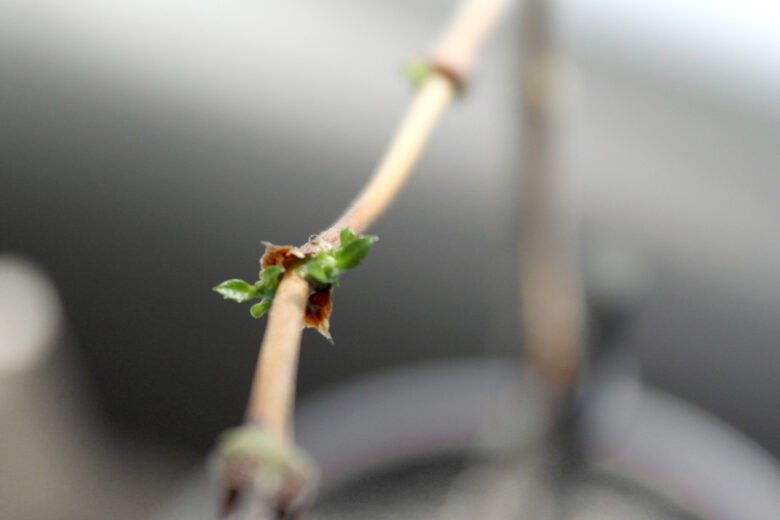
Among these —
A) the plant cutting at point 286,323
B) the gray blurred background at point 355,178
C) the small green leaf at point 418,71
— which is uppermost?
the gray blurred background at point 355,178

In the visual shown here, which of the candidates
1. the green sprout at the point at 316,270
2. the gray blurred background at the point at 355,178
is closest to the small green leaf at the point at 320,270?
the green sprout at the point at 316,270

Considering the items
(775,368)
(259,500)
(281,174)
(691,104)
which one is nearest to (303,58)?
(281,174)

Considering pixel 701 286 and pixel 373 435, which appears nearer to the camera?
pixel 373 435

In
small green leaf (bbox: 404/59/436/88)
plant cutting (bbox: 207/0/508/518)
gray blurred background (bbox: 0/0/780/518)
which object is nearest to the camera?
plant cutting (bbox: 207/0/508/518)

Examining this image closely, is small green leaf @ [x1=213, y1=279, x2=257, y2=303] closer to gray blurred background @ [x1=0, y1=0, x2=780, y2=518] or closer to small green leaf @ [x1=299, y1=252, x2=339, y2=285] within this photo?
small green leaf @ [x1=299, y1=252, x2=339, y2=285]

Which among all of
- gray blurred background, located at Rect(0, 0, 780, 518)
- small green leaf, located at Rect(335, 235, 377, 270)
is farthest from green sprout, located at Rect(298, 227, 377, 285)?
gray blurred background, located at Rect(0, 0, 780, 518)

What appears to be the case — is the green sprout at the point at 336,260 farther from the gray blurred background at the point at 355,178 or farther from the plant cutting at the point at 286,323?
the gray blurred background at the point at 355,178

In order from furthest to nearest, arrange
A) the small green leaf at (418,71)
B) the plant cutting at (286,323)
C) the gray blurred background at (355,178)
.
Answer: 1. the gray blurred background at (355,178)
2. the small green leaf at (418,71)
3. the plant cutting at (286,323)

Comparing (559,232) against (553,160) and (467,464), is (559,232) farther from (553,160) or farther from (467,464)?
(467,464)
